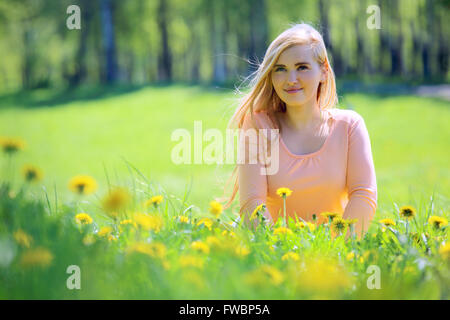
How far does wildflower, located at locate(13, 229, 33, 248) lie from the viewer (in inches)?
53.2

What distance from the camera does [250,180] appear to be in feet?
8.82

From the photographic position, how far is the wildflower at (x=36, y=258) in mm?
1205

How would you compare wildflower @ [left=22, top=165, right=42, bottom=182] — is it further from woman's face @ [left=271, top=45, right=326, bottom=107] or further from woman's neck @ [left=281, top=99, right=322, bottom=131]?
woman's neck @ [left=281, top=99, right=322, bottom=131]

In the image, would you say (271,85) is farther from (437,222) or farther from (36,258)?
(36,258)

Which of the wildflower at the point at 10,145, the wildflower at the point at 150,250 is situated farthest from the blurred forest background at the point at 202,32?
the wildflower at the point at 150,250

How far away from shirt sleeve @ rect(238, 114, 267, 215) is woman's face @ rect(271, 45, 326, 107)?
343mm

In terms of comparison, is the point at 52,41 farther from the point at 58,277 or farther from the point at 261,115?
the point at 58,277

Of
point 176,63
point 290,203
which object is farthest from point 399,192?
point 176,63

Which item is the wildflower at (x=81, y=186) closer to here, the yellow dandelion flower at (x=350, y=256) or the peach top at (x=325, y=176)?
the yellow dandelion flower at (x=350, y=256)

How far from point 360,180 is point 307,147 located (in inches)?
14.5

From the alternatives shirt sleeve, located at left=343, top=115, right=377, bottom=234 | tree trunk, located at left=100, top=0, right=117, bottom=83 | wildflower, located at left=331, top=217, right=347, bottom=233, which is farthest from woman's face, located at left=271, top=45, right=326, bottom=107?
tree trunk, located at left=100, top=0, right=117, bottom=83

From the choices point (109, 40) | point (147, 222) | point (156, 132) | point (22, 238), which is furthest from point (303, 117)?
point (109, 40)

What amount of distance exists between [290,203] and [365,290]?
1.55 metres

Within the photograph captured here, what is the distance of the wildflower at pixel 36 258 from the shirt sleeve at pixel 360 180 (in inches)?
69.8
